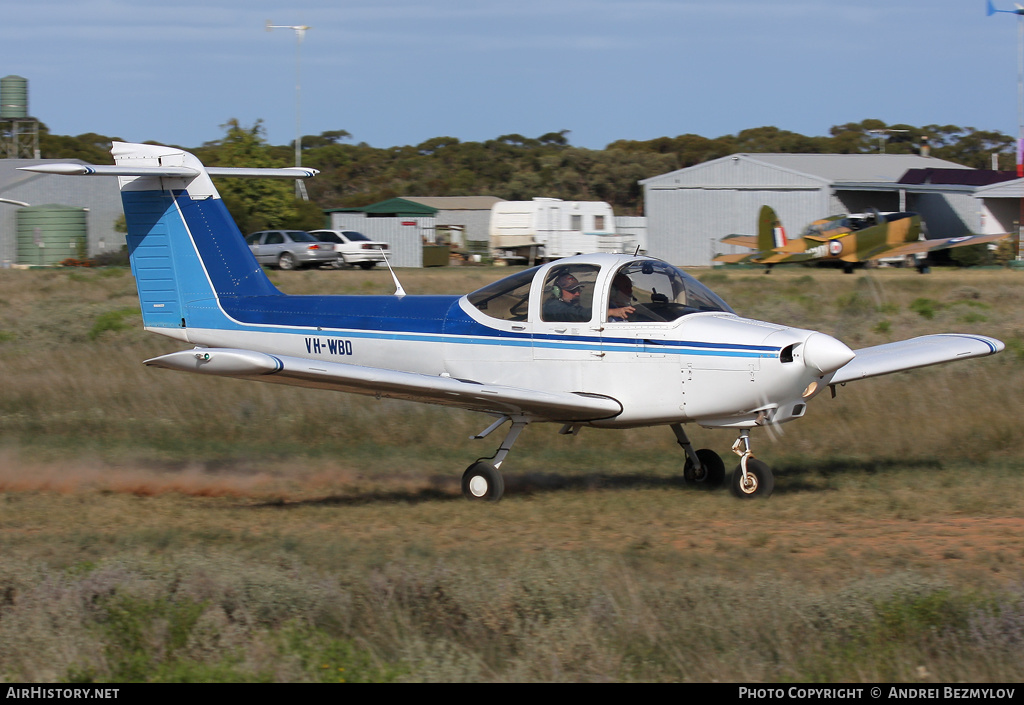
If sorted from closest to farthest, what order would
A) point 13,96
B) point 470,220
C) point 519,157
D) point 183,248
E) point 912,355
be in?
point 912,355
point 183,248
point 470,220
point 13,96
point 519,157

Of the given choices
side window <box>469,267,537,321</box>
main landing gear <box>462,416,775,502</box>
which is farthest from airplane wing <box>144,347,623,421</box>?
side window <box>469,267,537,321</box>

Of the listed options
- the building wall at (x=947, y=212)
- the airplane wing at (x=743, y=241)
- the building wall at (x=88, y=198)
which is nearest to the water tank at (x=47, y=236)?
the building wall at (x=88, y=198)

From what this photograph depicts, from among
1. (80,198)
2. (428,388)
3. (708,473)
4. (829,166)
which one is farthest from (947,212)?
(428,388)

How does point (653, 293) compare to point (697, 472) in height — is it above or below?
above

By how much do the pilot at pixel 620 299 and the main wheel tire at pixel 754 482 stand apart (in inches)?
63.5

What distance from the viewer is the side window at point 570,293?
8.51 meters

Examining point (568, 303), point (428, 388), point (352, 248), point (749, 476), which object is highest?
point (352, 248)

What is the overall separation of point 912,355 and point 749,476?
195 cm

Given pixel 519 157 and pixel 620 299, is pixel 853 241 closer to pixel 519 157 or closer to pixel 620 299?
pixel 620 299

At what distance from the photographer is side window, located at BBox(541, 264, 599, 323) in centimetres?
851

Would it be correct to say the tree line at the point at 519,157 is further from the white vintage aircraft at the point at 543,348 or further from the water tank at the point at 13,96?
the white vintage aircraft at the point at 543,348

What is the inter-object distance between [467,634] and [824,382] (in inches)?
157

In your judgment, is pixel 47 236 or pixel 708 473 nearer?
pixel 708 473

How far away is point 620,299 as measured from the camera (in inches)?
332
